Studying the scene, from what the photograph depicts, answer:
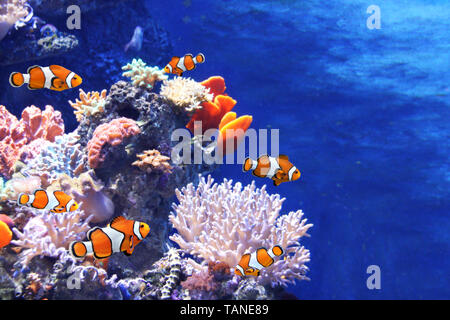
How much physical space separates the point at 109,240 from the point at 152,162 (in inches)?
71.1

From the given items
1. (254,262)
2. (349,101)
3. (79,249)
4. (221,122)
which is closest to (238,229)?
(254,262)

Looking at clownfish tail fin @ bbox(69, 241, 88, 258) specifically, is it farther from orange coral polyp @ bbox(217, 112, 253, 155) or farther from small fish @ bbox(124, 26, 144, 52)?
small fish @ bbox(124, 26, 144, 52)

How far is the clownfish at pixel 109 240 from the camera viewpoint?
7.49 feet

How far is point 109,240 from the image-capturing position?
231 cm

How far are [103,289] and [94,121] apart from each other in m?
2.51

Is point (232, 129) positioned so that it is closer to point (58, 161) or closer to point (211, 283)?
point (211, 283)

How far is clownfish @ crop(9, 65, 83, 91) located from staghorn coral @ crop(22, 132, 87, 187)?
1439mm

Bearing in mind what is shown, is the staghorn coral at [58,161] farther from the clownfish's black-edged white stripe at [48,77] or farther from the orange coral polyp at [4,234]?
the clownfish's black-edged white stripe at [48,77]

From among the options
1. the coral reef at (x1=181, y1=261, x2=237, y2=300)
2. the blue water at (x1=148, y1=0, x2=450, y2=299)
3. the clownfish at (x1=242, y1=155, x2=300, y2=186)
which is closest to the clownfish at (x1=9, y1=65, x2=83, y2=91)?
the clownfish at (x1=242, y1=155, x2=300, y2=186)
